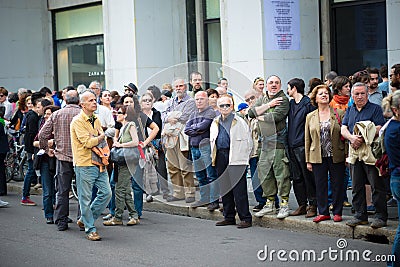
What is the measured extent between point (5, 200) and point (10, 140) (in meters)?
2.13

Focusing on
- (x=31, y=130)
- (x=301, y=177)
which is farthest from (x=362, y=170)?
(x=31, y=130)

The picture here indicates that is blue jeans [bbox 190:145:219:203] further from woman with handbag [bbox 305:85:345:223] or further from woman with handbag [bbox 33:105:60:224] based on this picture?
woman with handbag [bbox 33:105:60:224]

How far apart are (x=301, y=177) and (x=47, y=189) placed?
13.4 feet

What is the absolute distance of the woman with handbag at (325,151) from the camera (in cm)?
1005

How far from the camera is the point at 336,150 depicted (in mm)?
10047

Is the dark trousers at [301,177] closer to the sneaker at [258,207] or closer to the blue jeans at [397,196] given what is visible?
the sneaker at [258,207]

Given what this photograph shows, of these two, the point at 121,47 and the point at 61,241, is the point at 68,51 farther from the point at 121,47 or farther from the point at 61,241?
the point at 61,241

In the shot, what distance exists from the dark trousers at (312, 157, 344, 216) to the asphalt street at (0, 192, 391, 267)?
44cm

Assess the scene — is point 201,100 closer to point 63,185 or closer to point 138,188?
point 138,188

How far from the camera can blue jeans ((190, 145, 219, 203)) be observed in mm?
11508

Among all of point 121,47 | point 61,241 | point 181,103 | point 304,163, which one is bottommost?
point 61,241

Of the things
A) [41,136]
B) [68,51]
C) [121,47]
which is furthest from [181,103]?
[68,51]

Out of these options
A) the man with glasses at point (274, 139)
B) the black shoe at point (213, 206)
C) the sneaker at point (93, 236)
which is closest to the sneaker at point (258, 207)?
the man with glasses at point (274, 139)

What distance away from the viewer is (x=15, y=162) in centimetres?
1616
